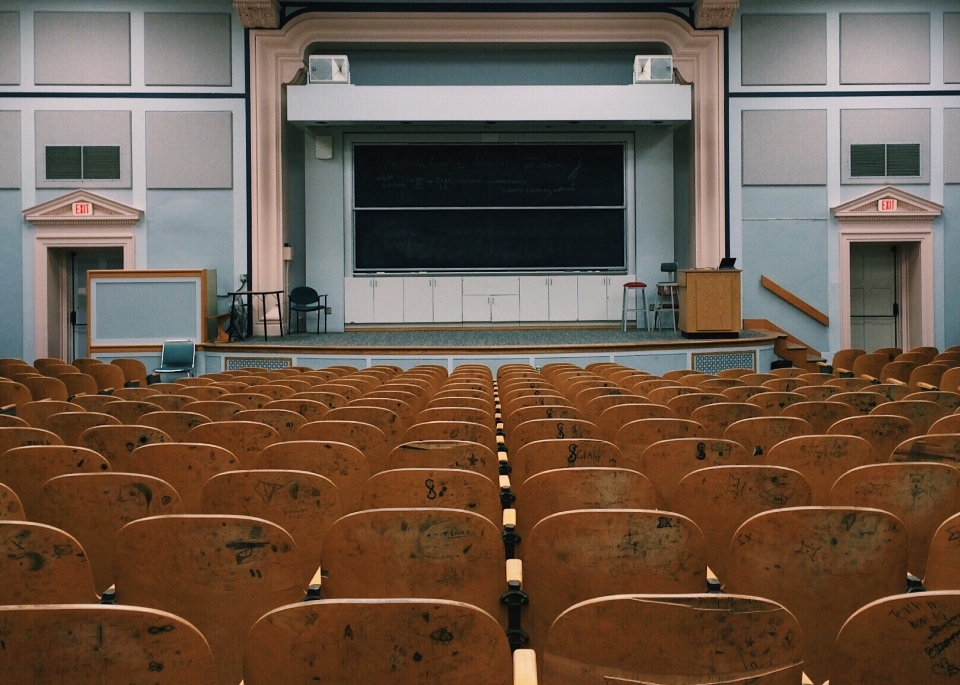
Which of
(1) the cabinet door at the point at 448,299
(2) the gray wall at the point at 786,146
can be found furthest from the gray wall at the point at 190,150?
(2) the gray wall at the point at 786,146

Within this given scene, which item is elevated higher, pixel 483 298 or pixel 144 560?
pixel 483 298

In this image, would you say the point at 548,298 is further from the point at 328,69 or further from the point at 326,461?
the point at 326,461

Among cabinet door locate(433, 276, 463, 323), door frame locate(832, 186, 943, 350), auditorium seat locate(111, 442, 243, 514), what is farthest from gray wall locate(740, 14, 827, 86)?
auditorium seat locate(111, 442, 243, 514)

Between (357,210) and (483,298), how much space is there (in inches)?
98.2

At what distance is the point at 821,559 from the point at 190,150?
13.3 metres

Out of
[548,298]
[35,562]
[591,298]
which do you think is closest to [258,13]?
[548,298]

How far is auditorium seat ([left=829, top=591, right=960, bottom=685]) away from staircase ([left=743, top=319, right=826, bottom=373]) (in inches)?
468

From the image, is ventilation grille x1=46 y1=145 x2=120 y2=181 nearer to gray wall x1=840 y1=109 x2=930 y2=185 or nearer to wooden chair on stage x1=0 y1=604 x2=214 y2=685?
gray wall x1=840 y1=109 x2=930 y2=185

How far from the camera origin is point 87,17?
13586 mm

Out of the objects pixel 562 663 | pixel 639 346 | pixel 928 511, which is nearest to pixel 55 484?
pixel 562 663

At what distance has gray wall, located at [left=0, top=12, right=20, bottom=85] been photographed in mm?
13531

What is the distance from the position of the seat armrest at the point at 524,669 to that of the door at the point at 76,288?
548 inches

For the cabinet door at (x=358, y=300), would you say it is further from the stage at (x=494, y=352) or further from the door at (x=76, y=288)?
the door at (x=76, y=288)

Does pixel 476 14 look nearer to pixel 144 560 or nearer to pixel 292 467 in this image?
pixel 292 467
